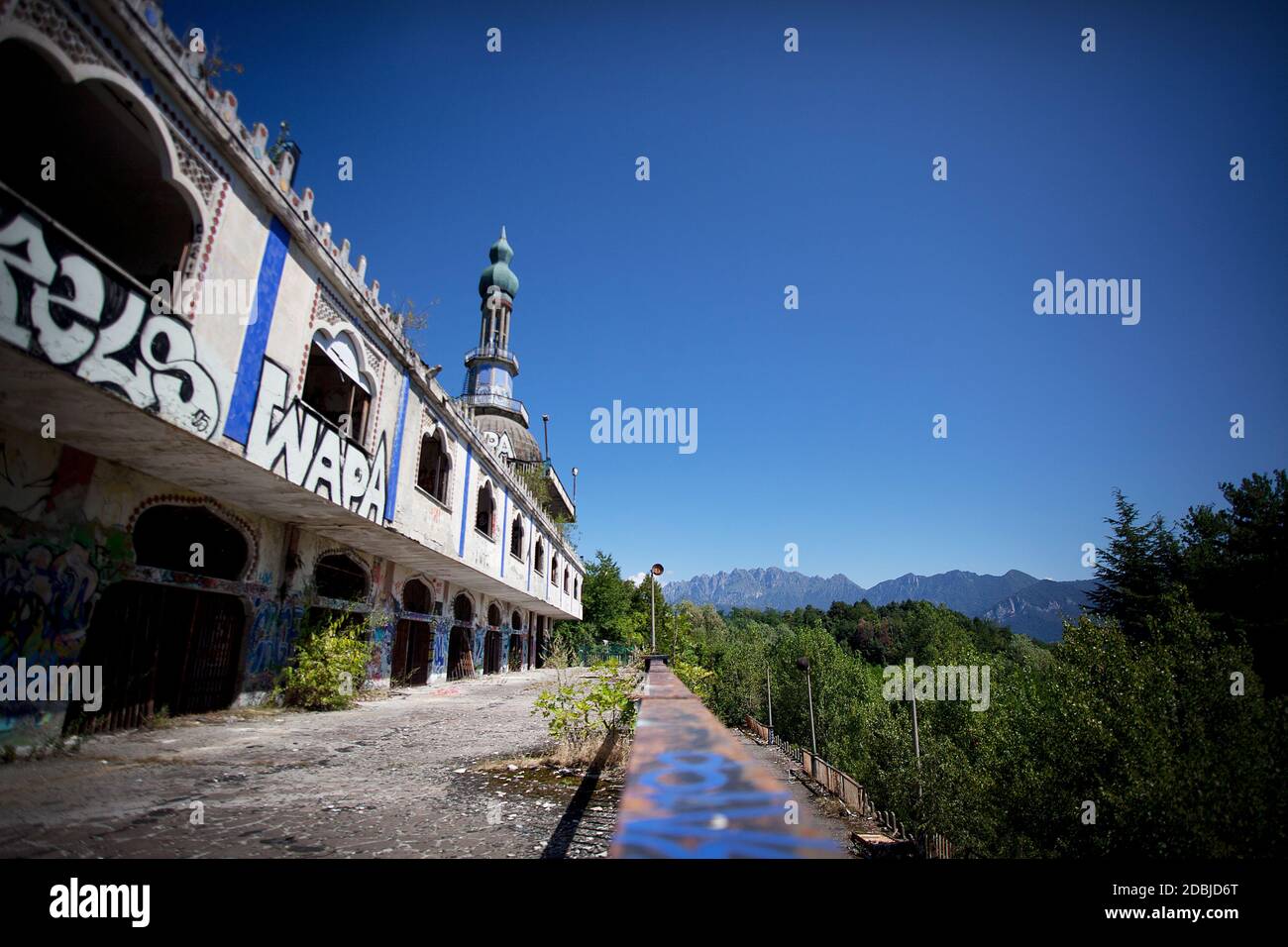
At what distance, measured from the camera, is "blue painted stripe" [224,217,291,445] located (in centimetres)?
700

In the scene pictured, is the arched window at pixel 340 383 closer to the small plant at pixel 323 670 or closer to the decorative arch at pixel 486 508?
the small plant at pixel 323 670

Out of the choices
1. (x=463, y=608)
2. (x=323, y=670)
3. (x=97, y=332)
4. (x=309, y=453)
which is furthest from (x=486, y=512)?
(x=97, y=332)

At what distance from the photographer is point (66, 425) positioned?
6125mm

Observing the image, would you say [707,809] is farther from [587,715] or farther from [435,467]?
[435,467]

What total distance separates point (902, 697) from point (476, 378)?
47.1 m

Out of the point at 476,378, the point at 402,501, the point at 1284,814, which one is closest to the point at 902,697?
the point at 1284,814

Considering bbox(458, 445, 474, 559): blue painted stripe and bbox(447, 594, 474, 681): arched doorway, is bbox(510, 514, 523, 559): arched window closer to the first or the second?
bbox(447, 594, 474, 681): arched doorway

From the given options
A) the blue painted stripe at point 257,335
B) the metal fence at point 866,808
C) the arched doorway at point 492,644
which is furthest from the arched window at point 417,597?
the metal fence at point 866,808
